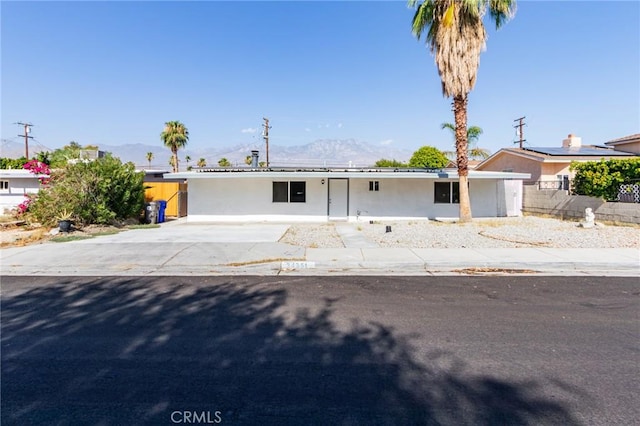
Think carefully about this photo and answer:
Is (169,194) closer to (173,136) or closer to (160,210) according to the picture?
(160,210)

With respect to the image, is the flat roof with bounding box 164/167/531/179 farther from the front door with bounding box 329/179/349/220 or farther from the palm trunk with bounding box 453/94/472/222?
the palm trunk with bounding box 453/94/472/222

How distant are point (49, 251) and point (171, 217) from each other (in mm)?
11939

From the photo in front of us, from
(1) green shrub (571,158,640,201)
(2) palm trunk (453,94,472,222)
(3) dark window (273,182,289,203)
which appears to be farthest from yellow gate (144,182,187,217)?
(1) green shrub (571,158,640,201)

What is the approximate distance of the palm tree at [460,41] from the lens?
51.8 ft

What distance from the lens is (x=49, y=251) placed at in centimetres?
973

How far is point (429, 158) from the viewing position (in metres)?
44.3

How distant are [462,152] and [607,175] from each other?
5.82 meters

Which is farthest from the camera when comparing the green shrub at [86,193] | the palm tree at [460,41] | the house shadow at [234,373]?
the palm tree at [460,41]

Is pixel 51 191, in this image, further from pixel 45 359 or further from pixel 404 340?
pixel 404 340

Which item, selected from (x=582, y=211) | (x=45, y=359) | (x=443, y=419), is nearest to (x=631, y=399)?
(x=443, y=419)

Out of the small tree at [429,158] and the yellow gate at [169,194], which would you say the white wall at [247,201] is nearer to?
the yellow gate at [169,194]

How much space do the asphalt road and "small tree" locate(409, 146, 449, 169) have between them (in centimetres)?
3952

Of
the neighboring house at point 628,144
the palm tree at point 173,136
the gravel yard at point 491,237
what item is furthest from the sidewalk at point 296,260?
the palm tree at point 173,136

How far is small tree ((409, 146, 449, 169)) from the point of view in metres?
44.2
